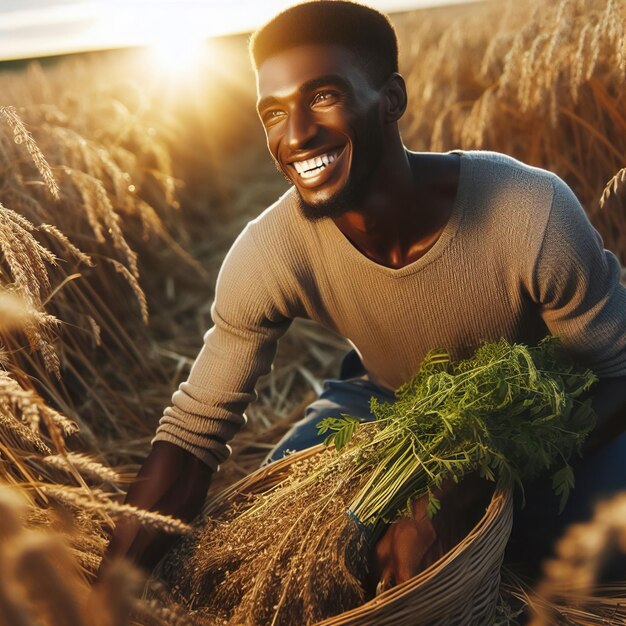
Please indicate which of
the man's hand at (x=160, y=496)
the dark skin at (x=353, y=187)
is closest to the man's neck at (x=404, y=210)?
the dark skin at (x=353, y=187)

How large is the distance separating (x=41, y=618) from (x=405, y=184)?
1.19 meters

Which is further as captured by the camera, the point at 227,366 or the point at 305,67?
the point at 227,366

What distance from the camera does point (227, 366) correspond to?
1.84m

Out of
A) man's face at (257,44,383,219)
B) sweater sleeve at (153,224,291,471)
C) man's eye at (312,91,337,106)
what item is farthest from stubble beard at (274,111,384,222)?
sweater sleeve at (153,224,291,471)

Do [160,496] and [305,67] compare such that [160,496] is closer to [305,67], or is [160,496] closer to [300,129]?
[300,129]

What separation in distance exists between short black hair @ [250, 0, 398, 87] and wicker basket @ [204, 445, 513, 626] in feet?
3.20

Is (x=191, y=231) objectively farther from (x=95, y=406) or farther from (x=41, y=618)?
(x=41, y=618)

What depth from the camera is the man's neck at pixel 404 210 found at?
5.63ft

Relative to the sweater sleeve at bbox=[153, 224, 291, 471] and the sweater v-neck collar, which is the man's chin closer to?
the sweater v-neck collar

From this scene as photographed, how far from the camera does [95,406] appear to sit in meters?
2.70

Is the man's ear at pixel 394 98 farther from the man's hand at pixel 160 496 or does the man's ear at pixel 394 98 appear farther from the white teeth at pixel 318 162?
the man's hand at pixel 160 496

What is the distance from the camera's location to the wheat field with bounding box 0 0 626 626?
116 centimetres

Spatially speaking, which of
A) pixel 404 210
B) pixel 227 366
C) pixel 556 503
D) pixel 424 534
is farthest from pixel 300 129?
pixel 556 503

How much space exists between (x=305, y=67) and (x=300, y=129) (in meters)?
0.13
